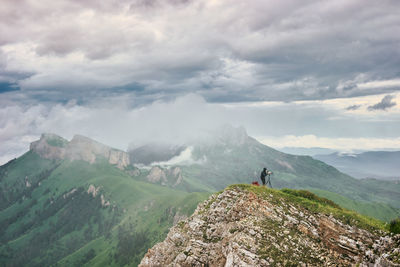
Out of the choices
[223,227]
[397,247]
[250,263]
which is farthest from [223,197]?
[397,247]

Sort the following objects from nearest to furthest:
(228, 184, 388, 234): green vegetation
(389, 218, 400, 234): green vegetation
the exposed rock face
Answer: (389, 218, 400, 234): green vegetation
the exposed rock face
(228, 184, 388, 234): green vegetation

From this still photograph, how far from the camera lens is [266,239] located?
38.2 metres

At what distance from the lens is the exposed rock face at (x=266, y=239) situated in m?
35.6

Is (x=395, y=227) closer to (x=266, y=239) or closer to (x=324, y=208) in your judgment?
(x=324, y=208)

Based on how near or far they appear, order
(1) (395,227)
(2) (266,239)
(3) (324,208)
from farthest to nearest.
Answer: (3) (324,208) < (2) (266,239) < (1) (395,227)

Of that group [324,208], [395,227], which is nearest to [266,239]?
[324,208]

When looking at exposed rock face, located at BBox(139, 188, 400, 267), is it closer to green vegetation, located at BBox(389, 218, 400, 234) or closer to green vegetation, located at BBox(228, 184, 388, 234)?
green vegetation, located at BBox(228, 184, 388, 234)

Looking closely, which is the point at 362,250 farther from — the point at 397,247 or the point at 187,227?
the point at 187,227

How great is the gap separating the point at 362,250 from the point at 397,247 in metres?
8.38

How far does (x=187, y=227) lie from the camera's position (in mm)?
50031

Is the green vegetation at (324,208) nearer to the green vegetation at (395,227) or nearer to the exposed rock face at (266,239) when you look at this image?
the exposed rock face at (266,239)

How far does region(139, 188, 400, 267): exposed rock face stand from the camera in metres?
35.6

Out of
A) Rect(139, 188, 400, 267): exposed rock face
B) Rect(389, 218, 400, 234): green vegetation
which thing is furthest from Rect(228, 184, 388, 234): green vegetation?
Rect(389, 218, 400, 234): green vegetation

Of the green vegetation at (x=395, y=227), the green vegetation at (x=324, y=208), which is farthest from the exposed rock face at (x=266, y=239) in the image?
the green vegetation at (x=395, y=227)
